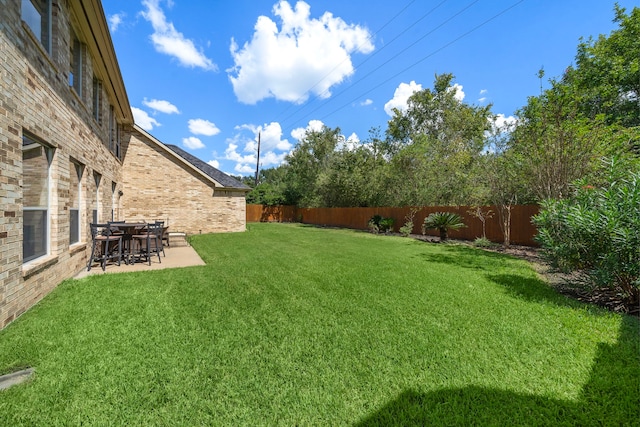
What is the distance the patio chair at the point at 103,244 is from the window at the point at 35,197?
167cm

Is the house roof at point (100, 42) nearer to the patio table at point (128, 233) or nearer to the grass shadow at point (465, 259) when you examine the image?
the patio table at point (128, 233)

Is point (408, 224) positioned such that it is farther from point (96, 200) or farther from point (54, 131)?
point (54, 131)

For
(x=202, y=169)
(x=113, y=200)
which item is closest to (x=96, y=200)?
(x=113, y=200)

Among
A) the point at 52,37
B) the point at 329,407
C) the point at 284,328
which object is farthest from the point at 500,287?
the point at 52,37

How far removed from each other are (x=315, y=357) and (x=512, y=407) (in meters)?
1.58

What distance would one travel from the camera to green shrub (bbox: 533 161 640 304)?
12.1 feet

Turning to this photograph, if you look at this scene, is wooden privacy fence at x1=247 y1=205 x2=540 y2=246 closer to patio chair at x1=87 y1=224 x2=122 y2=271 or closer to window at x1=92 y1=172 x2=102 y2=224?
patio chair at x1=87 y1=224 x2=122 y2=271

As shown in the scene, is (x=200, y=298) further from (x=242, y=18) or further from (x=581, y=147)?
(x=242, y=18)

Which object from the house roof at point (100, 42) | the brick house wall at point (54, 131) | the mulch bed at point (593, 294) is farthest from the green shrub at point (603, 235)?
the house roof at point (100, 42)

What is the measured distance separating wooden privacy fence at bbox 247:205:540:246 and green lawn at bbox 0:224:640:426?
24.3ft

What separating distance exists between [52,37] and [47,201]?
105 inches

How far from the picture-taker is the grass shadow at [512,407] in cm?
182

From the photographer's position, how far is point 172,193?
1347 centimetres

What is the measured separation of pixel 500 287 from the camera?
506 cm
